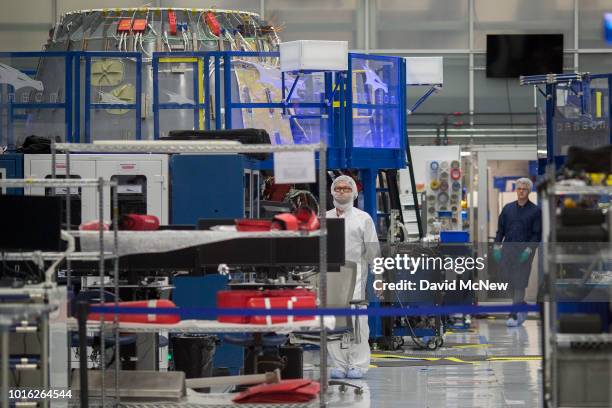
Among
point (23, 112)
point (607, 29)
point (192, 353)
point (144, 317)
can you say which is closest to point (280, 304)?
point (144, 317)

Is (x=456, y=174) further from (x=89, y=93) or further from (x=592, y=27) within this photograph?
(x=89, y=93)

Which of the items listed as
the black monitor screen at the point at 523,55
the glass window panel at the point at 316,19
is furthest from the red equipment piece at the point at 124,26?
the black monitor screen at the point at 523,55

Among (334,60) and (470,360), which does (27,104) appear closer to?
(334,60)

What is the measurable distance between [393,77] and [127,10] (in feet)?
10.6

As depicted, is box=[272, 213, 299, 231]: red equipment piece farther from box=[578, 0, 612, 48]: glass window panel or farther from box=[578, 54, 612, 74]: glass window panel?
box=[578, 0, 612, 48]: glass window panel

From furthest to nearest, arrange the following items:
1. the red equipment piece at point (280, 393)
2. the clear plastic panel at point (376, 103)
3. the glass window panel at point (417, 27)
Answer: the glass window panel at point (417, 27), the clear plastic panel at point (376, 103), the red equipment piece at point (280, 393)

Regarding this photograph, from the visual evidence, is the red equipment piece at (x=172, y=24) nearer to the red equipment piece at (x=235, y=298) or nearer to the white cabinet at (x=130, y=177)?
the white cabinet at (x=130, y=177)

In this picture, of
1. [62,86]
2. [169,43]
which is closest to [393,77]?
[169,43]

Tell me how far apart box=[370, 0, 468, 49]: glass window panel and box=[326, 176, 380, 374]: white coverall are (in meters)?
11.2

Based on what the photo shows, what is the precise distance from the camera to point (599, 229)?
7035 millimetres

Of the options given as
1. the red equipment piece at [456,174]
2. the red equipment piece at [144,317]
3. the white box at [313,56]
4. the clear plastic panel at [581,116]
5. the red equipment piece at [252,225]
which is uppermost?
the white box at [313,56]

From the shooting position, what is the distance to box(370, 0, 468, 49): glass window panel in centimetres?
2248

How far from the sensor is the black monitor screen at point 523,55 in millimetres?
22109

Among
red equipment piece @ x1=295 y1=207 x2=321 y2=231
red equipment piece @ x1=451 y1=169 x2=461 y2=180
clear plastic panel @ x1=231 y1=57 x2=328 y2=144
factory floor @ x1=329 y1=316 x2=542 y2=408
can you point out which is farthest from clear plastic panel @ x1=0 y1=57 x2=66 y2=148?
red equipment piece @ x1=451 y1=169 x2=461 y2=180
